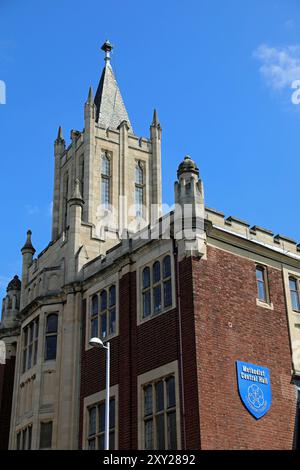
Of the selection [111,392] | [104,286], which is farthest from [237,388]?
[104,286]

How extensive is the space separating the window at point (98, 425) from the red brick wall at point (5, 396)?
302 inches

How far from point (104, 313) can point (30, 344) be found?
4.81m

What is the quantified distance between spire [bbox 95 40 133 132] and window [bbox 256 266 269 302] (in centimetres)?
2037

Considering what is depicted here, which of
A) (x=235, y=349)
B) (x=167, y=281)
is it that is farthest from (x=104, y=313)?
(x=235, y=349)

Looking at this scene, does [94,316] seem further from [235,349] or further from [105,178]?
[105,178]

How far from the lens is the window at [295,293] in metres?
29.5

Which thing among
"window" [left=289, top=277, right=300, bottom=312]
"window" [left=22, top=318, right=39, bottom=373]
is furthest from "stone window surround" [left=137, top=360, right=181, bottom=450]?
"window" [left=22, top=318, right=39, bottom=373]

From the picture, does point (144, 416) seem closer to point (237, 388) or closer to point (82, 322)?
point (237, 388)

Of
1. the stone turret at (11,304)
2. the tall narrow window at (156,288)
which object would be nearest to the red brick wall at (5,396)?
the stone turret at (11,304)

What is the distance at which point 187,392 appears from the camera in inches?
971

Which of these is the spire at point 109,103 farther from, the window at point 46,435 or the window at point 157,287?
the window at point 46,435

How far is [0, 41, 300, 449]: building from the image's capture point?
25250 mm
